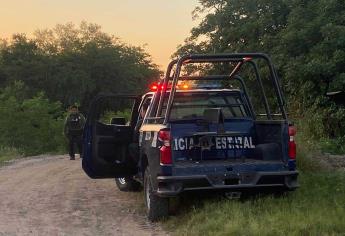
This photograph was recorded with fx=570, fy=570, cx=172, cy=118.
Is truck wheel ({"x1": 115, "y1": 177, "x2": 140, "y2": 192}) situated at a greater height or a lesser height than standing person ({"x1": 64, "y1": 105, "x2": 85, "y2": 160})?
lesser

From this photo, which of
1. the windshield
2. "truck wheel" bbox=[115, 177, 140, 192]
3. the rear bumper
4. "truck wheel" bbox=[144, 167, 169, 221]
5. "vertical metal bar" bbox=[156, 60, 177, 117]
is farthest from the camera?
"truck wheel" bbox=[115, 177, 140, 192]

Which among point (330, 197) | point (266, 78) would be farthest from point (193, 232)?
point (266, 78)

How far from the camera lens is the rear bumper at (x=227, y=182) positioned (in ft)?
23.0

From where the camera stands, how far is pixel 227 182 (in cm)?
718

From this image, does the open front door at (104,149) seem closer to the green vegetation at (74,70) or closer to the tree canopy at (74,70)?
the green vegetation at (74,70)

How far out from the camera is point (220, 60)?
7.55 m

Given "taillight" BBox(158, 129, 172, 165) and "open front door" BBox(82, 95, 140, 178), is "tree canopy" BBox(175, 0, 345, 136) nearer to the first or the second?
"open front door" BBox(82, 95, 140, 178)

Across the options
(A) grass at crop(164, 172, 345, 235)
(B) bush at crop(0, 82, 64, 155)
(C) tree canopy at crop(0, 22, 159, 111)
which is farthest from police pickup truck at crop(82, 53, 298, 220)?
(C) tree canopy at crop(0, 22, 159, 111)

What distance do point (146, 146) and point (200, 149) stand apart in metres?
0.78

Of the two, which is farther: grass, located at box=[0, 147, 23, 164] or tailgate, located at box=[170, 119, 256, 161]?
grass, located at box=[0, 147, 23, 164]

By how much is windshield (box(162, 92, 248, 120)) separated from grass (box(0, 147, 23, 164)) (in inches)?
445

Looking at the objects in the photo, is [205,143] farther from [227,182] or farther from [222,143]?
[227,182]

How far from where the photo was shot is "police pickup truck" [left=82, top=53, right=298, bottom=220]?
711 cm

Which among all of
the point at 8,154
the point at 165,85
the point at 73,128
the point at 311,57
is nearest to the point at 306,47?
the point at 311,57
